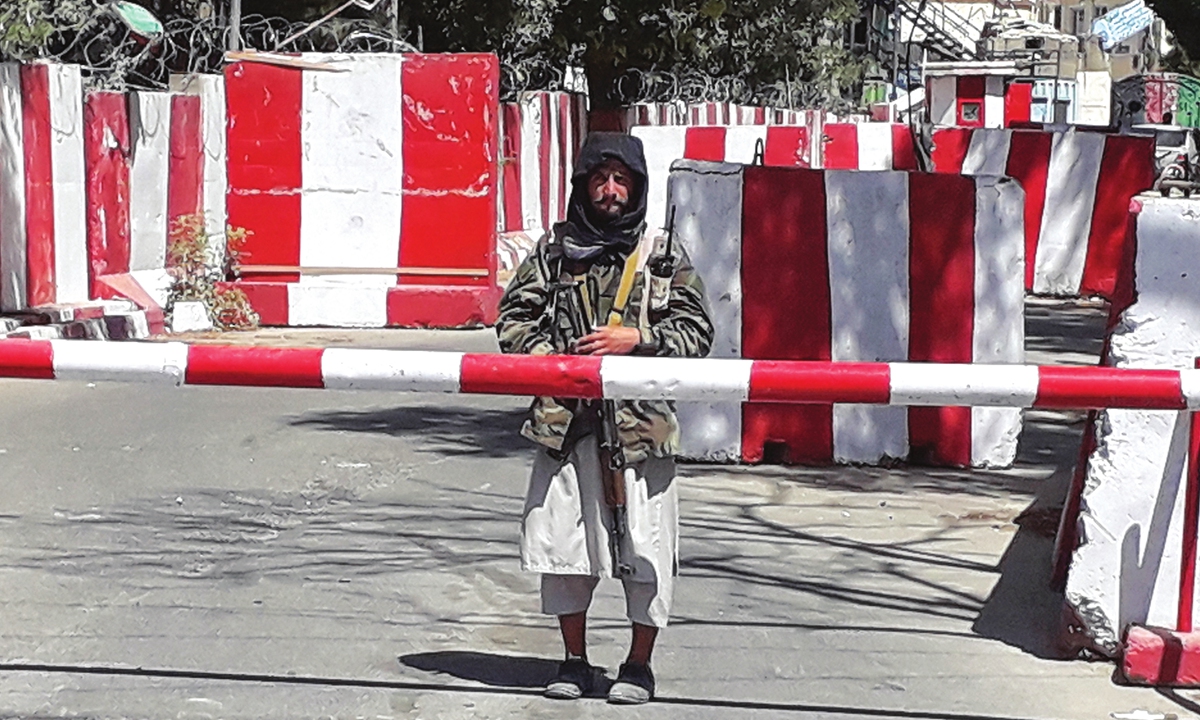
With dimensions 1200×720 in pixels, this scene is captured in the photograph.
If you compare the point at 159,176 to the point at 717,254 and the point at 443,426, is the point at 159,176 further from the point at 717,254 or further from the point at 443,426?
the point at 717,254

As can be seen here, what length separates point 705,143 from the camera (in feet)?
61.2

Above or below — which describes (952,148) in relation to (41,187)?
above

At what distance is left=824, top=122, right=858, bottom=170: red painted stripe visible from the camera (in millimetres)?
21797

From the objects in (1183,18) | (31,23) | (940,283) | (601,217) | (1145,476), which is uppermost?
(1183,18)

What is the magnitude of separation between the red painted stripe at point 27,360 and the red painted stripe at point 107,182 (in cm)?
974

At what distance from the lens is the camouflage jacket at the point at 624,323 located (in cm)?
531

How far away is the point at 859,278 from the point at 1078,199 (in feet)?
34.3

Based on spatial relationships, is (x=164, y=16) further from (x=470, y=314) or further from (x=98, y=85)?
(x=470, y=314)

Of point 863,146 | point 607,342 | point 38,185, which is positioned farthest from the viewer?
point 863,146

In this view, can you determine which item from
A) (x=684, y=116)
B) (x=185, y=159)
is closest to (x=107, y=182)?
(x=185, y=159)

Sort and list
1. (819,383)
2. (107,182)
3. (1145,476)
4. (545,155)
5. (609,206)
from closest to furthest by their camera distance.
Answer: (819,383) → (609,206) → (1145,476) → (107,182) → (545,155)

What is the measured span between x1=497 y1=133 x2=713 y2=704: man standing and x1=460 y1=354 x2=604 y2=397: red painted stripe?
0.37m

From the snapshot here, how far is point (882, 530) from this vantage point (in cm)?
804

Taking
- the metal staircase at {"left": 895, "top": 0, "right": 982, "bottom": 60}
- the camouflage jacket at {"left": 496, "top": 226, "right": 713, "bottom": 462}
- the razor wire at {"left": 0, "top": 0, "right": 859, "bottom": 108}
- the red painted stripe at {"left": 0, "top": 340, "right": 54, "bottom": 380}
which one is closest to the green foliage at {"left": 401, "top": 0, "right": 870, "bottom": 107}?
the razor wire at {"left": 0, "top": 0, "right": 859, "bottom": 108}
